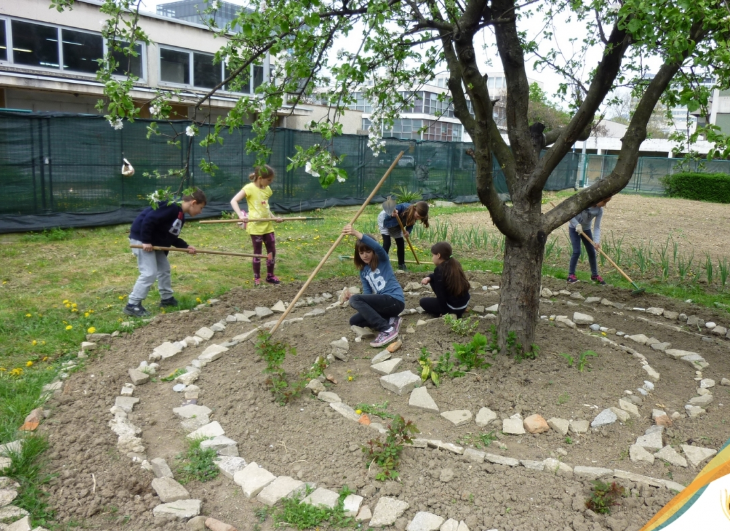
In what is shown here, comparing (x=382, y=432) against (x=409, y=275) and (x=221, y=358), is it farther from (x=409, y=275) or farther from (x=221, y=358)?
(x=409, y=275)

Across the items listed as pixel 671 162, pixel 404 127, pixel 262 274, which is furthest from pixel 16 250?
pixel 404 127

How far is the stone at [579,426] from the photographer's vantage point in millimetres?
3785

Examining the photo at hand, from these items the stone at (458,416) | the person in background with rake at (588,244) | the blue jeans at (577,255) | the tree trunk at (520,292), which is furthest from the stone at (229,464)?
the blue jeans at (577,255)

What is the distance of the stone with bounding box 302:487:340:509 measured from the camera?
302cm

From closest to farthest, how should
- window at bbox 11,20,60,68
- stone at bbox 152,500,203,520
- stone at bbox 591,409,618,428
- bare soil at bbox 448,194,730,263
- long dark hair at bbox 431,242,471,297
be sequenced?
stone at bbox 152,500,203,520
stone at bbox 591,409,618,428
long dark hair at bbox 431,242,471,297
bare soil at bbox 448,194,730,263
window at bbox 11,20,60,68

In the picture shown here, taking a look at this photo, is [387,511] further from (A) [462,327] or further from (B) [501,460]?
(A) [462,327]

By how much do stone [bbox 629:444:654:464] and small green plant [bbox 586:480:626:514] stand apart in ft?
1.80

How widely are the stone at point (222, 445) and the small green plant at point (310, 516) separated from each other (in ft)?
2.12

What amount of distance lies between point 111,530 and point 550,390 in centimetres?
297

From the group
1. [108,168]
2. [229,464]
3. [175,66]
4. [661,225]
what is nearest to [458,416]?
[229,464]

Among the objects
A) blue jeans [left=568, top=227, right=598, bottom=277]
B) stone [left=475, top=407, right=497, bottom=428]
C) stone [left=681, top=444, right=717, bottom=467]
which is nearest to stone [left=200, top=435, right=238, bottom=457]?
stone [left=475, top=407, right=497, bottom=428]

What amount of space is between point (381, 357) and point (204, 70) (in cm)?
1840

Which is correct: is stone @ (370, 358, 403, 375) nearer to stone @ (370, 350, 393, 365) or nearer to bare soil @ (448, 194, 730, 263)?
stone @ (370, 350, 393, 365)

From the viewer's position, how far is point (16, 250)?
8680 millimetres
